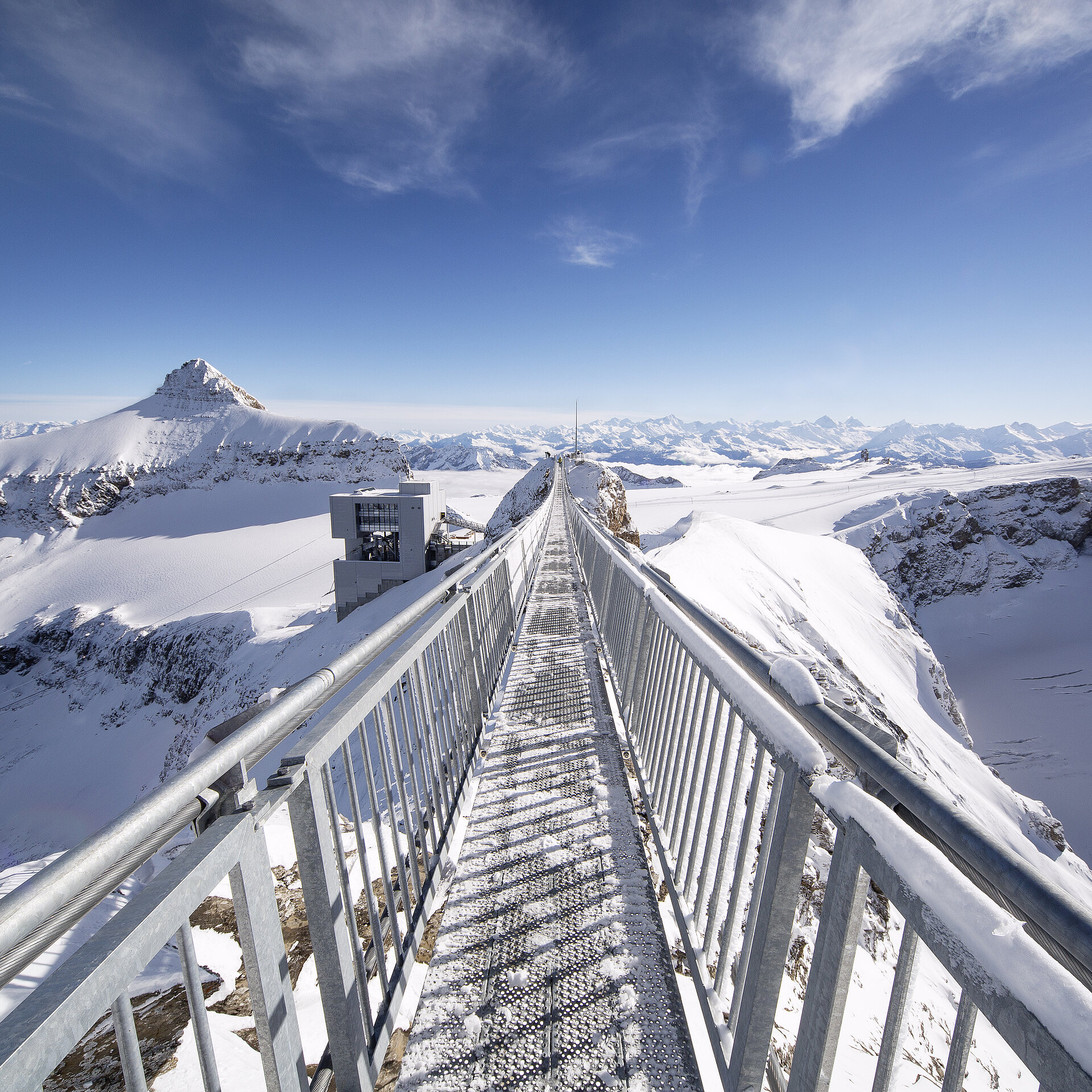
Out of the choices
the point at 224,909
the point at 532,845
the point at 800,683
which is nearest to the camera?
the point at 800,683

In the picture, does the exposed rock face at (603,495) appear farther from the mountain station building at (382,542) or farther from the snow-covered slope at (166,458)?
the snow-covered slope at (166,458)

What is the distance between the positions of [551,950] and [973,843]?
89.3 inches

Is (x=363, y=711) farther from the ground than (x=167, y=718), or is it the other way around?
(x=363, y=711)

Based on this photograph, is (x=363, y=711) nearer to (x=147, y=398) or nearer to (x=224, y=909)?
(x=224, y=909)

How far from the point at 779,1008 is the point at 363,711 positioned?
2.93 meters

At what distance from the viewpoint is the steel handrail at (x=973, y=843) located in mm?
787

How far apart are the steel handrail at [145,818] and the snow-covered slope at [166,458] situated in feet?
297

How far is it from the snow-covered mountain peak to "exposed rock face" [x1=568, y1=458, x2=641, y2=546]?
4068 inches

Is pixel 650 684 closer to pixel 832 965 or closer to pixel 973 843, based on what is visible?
pixel 832 965

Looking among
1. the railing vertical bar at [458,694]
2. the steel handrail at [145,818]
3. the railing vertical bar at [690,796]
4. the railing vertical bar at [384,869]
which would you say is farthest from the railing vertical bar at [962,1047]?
the railing vertical bar at [458,694]

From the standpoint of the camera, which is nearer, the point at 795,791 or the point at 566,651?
the point at 795,791

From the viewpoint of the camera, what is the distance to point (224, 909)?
2975mm

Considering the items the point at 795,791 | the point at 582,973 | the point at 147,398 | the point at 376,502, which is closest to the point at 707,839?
the point at 582,973

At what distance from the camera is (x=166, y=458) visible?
296ft
